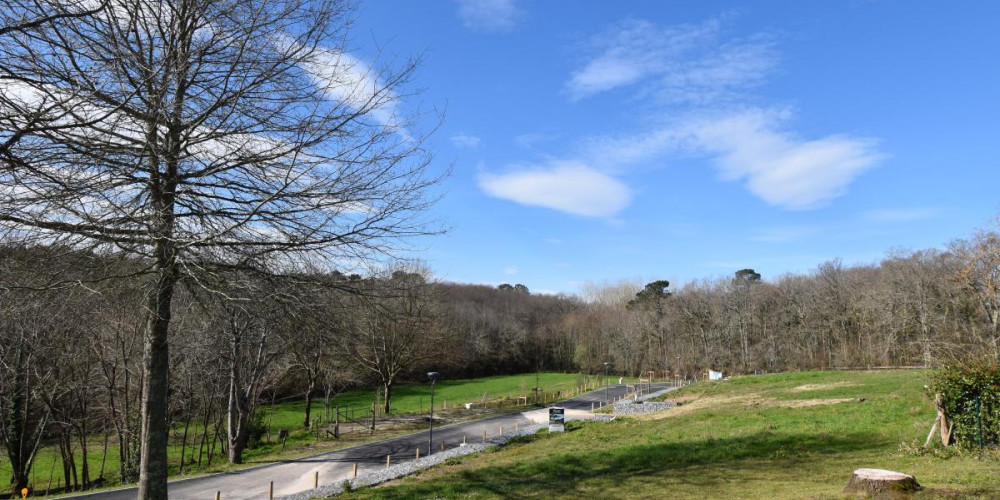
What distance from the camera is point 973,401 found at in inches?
463

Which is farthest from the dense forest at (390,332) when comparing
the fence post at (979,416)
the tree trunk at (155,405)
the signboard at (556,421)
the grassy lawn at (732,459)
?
the signboard at (556,421)

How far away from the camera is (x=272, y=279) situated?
6.32m

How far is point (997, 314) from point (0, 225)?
3449 cm

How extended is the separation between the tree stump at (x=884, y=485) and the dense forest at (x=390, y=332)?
621cm

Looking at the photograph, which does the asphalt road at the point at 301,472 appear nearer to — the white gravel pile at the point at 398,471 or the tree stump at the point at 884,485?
the white gravel pile at the point at 398,471

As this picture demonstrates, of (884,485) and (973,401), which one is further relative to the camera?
(973,401)

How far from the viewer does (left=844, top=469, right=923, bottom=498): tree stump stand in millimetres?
7781

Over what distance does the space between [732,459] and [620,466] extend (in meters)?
2.94

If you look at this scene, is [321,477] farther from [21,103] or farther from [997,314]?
[997,314]

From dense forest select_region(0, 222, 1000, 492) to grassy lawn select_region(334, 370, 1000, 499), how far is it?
2.86 m

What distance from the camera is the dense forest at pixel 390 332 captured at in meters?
6.56

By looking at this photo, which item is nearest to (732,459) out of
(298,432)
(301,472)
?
(301,472)

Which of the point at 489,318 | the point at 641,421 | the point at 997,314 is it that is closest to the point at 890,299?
the point at 997,314

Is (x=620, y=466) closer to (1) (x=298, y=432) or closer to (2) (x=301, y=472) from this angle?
(2) (x=301, y=472)
